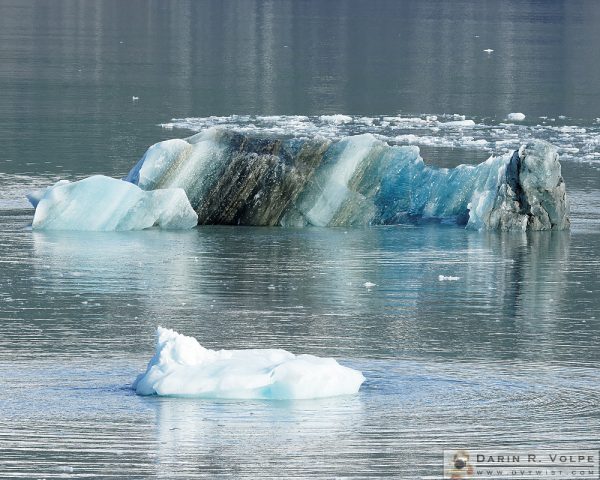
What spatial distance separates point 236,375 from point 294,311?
3206mm

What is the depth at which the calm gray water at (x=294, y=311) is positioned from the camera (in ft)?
32.0

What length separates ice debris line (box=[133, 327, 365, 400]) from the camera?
34.4 feet

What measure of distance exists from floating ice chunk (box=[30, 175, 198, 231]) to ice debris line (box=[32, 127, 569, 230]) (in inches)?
0.4

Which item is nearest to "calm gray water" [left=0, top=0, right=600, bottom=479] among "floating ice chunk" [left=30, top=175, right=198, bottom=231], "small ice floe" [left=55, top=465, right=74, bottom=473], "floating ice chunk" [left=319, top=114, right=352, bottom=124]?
"small ice floe" [left=55, top=465, right=74, bottom=473]

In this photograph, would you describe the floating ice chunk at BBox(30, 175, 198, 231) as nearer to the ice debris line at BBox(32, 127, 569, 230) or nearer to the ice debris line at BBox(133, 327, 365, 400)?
the ice debris line at BBox(32, 127, 569, 230)

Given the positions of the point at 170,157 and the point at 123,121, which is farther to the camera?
the point at 123,121

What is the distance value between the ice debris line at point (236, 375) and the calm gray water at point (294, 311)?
0.11 meters

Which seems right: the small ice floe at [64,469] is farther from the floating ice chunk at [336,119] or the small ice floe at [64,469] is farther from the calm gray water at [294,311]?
the floating ice chunk at [336,119]

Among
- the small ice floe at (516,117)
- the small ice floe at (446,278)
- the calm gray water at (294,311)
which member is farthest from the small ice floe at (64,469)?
the small ice floe at (516,117)

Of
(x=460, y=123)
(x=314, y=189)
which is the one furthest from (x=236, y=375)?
(x=460, y=123)

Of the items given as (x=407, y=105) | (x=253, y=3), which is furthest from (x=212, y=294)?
(x=253, y=3)

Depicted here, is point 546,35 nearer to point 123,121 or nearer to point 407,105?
point 407,105

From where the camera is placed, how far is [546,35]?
59.3m

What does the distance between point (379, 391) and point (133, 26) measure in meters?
50.9
